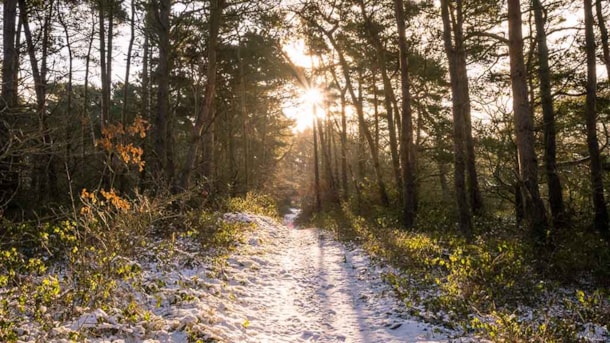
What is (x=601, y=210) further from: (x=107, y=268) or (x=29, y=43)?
(x=29, y=43)

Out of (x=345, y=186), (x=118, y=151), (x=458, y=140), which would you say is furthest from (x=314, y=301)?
(x=345, y=186)

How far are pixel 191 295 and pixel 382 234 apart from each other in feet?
23.7

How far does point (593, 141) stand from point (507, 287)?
21.6 feet

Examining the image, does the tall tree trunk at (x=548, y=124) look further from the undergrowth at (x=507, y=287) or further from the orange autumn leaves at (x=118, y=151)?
the orange autumn leaves at (x=118, y=151)

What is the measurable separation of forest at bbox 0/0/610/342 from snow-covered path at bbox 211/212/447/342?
297 millimetres

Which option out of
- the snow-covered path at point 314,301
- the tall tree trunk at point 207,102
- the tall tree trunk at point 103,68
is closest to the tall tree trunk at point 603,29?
the snow-covered path at point 314,301

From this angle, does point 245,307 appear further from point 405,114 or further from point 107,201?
point 405,114

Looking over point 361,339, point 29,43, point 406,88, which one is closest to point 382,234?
point 406,88

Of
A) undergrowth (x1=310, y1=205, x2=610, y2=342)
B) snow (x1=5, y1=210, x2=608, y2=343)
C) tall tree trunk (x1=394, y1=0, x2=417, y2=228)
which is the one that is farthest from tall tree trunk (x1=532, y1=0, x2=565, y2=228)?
snow (x1=5, y1=210, x2=608, y2=343)

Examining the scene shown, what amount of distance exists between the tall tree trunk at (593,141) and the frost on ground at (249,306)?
237 inches

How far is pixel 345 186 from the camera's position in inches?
997

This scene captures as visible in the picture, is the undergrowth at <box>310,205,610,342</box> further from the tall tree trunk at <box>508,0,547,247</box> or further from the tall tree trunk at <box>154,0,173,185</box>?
the tall tree trunk at <box>154,0,173,185</box>

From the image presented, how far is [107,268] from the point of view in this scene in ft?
16.9

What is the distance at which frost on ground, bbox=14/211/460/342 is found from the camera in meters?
4.53
